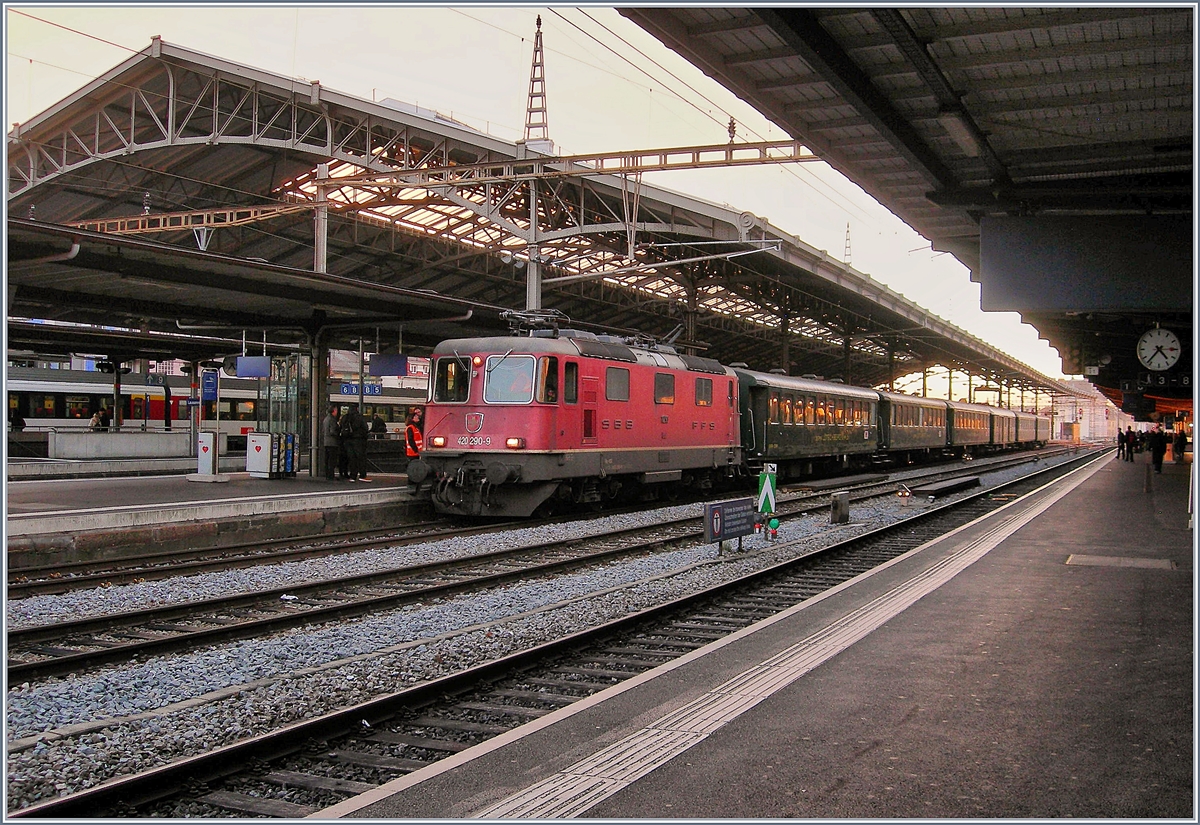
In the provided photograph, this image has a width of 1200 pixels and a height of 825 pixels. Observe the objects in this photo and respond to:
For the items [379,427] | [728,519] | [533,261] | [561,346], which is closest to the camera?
[728,519]

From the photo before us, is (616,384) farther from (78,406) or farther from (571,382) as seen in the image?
(78,406)

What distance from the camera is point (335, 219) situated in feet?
110

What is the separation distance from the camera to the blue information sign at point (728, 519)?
12805 millimetres

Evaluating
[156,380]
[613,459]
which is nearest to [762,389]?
[613,459]

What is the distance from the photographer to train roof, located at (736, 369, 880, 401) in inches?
979

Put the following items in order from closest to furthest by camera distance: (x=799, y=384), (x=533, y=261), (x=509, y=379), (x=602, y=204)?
(x=509, y=379)
(x=533, y=261)
(x=799, y=384)
(x=602, y=204)

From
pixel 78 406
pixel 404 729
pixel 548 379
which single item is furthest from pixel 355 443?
pixel 78 406

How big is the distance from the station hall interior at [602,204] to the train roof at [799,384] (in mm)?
2349

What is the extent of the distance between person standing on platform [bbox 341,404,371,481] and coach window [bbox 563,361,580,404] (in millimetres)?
6465

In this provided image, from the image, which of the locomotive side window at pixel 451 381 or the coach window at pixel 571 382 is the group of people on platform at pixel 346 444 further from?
the coach window at pixel 571 382

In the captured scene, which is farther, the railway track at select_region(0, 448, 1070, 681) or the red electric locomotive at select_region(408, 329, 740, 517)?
the red electric locomotive at select_region(408, 329, 740, 517)

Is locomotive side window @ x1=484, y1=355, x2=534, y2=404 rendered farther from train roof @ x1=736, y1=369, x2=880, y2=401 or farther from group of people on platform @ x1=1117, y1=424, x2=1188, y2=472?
group of people on platform @ x1=1117, y1=424, x2=1188, y2=472

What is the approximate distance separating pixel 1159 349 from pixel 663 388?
8.74 metres

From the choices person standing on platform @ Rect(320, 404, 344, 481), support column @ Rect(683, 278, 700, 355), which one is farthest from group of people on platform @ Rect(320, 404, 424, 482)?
support column @ Rect(683, 278, 700, 355)
